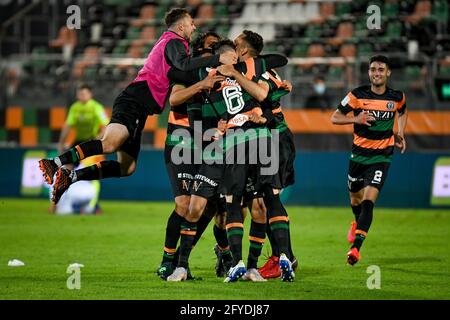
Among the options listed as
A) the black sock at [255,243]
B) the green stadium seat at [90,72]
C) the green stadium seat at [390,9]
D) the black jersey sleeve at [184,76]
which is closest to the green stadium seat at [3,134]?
the green stadium seat at [90,72]

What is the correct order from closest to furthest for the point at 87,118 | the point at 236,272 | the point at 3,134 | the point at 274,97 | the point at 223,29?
the point at 236,272
the point at 274,97
the point at 87,118
the point at 3,134
the point at 223,29

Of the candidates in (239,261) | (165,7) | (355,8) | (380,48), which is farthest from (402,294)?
(165,7)

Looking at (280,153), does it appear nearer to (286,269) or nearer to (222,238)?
(222,238)

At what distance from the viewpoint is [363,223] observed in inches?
459

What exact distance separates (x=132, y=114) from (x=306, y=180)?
1098 centimetres

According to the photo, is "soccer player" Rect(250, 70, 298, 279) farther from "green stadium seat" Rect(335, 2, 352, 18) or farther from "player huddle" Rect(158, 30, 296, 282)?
"green stadium seat" Rect(335, 2, 352, 18)

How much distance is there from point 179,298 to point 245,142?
1855 millimetres

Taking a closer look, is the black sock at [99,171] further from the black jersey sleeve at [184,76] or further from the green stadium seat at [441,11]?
the green stadium seat at [441,11]

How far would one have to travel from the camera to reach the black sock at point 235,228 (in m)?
9.75

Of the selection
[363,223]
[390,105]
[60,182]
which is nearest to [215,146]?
[60,182]

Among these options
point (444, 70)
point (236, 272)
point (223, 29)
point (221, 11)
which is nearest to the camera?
point (236, 272)
